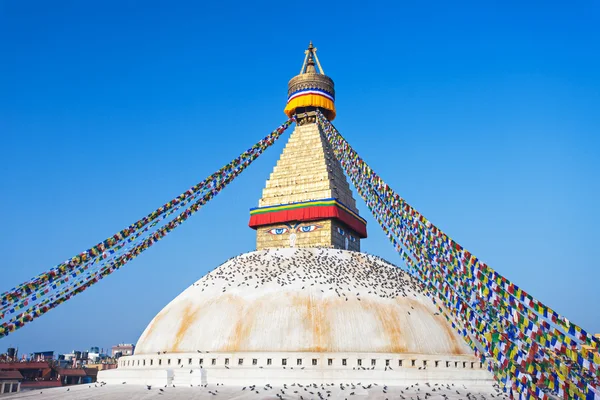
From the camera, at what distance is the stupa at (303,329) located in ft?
41.9

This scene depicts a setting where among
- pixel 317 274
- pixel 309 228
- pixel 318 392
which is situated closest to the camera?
pixel 318 392

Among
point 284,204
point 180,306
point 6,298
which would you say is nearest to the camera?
point 6,298

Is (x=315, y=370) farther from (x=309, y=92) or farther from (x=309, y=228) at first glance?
(x=309, y=92)

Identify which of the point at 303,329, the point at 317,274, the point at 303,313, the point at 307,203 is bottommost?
the point at 303,329

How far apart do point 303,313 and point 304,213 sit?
5.09 meters

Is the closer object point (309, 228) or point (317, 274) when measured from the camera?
point (317, 274)

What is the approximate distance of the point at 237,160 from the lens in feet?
61.9

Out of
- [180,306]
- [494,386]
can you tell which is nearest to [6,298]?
[180,306]

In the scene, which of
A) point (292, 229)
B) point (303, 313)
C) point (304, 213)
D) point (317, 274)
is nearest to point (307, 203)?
point (304, 213)

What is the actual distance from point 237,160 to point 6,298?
878 centimetres

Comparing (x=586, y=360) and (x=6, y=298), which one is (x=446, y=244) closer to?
(x=586, y=360)

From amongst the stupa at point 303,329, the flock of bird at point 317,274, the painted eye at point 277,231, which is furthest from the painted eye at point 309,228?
the flock of bird at point 317,274

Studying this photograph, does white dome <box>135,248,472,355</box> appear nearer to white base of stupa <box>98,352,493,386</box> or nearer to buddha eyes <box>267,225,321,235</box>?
white base of stupa <box>98,352,493,386</box>

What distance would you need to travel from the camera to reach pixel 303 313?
13508 mm
